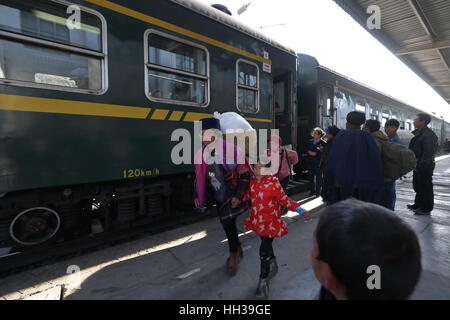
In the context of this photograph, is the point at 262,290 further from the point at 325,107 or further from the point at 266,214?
the point at 325,107

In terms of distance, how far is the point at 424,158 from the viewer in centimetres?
408

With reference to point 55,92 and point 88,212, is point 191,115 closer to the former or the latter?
point 55,92

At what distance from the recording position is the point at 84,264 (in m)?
2.72

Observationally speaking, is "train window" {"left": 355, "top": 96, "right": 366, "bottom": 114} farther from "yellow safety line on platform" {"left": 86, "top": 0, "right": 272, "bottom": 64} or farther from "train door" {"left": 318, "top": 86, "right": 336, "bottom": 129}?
"yellow safety line on platform" {"left": 86, "top": 0, "right": 272, "bottom": 64}

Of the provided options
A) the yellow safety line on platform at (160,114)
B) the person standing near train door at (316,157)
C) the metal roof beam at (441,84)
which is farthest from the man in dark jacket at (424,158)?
the metal roof beam at (441,84)

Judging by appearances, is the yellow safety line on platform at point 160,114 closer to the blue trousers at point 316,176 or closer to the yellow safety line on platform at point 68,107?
the yellow safety line on platform at point 68,107

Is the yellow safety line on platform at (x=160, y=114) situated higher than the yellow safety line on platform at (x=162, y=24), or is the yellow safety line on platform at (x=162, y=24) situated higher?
the yellow safety line on platform at (x=162, y=24)

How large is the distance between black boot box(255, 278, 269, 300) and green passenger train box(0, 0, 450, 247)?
2013 mm

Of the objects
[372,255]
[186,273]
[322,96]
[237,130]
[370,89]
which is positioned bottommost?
[186,273]

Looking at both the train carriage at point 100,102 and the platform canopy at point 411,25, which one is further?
the platform canopy at point 411,25

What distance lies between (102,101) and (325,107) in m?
6.06

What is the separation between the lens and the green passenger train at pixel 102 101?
2373mm

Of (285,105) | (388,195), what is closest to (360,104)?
(285,105)

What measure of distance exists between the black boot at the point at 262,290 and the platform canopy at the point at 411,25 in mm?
6779
